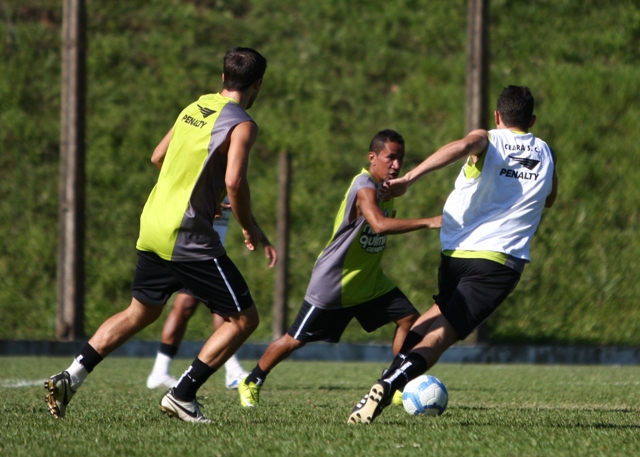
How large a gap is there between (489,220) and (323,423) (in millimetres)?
1447

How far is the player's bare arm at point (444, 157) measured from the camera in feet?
16.1

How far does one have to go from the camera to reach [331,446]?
4.11 m

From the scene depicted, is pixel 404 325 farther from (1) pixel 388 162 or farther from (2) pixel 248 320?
(2) pixel 248 320

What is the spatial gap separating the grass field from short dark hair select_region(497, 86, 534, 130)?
1.64 meters

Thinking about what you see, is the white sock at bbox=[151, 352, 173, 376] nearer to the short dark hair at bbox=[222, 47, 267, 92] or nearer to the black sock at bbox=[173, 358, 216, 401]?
the black sock at bbox=[173, 358, 216, 401]

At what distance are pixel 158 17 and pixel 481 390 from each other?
1055 cm

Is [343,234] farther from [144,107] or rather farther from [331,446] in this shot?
[144,107]

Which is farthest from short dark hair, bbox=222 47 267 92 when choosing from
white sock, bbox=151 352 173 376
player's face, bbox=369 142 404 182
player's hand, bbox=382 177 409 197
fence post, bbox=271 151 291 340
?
fence post, bbox=271 151 291 340

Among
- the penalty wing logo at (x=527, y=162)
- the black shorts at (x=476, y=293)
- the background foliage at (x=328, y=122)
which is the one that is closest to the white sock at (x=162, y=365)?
the black shorts at (x=476, y=293)

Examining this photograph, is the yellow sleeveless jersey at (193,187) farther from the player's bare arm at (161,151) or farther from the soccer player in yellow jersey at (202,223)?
the player's bare arm at (161,151)

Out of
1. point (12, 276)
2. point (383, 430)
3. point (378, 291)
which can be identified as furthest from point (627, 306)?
point (383, 430)

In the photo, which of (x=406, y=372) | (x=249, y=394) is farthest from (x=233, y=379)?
(x=406, y=372)

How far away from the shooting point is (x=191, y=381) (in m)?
5.00

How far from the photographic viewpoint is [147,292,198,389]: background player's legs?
7.54m
